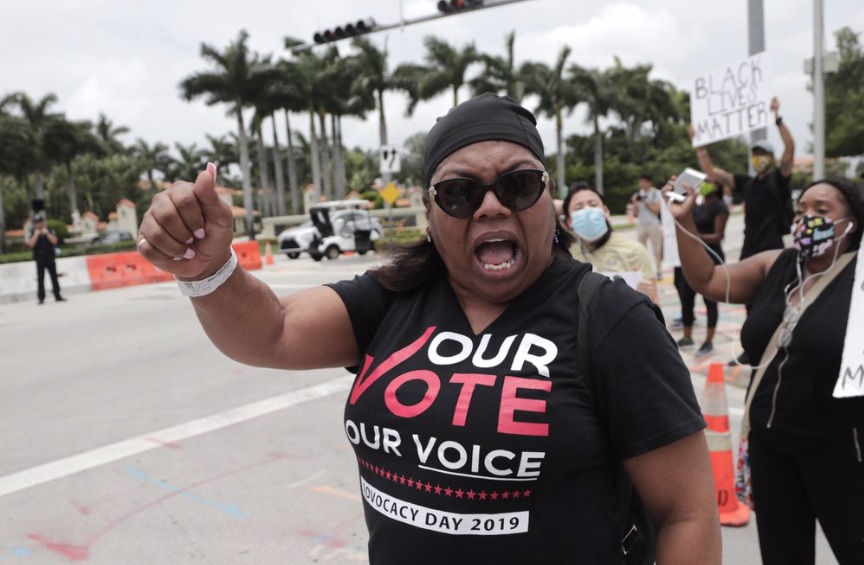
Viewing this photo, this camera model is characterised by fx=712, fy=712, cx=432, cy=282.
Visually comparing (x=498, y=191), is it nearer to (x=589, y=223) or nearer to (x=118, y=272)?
(x=589, y=223)

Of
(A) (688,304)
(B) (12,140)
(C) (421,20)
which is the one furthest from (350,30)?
(B) (12,140)

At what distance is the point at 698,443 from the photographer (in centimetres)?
149

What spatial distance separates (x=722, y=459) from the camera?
3840 mm

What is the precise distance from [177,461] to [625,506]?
395 centimetres

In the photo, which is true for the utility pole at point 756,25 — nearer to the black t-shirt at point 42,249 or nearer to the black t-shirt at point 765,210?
the black t-shirt at point 765,210

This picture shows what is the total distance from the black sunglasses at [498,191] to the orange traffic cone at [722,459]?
8.51 feet

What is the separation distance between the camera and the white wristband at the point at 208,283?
153cm

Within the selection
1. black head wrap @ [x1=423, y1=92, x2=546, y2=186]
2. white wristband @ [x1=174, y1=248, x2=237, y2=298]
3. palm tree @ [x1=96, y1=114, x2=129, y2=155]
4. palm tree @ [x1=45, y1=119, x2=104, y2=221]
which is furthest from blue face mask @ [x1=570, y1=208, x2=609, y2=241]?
palm tree @ [x1=96, y1=114, x2=129, y2=155]

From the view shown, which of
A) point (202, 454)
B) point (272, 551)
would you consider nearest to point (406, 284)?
point (272, 551)

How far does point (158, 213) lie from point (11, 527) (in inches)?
135

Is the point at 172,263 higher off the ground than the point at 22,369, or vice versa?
the point at 172,263

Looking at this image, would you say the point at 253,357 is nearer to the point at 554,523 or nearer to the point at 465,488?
the point at 465,488

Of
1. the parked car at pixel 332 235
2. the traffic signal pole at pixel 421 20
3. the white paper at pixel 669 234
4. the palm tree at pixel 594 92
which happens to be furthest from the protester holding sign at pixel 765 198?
the palm tree at pixel 594 92

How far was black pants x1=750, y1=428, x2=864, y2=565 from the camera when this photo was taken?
2.44 meters
